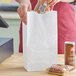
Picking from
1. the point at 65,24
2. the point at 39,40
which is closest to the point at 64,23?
the point at 65,24

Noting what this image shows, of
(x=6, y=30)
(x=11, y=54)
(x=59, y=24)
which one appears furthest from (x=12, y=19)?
(x=11, y=54)

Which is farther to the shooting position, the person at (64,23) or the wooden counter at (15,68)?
the person at (64,23)

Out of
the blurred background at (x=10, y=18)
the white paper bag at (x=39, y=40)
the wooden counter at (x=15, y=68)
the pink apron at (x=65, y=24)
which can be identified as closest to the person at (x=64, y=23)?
the pink apron at (x=65, y=24)

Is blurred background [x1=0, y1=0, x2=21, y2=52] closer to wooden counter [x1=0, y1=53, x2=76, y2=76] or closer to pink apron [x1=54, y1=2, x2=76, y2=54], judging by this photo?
pink apron [x1=54, y1=2, x2=76, y2=54]

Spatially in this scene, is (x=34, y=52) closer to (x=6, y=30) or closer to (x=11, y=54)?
(x=11, y=54)

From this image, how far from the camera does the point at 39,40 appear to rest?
3.64ft

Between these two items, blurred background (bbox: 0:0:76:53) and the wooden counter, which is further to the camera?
blurred background (bbox: 0:0:76:53)

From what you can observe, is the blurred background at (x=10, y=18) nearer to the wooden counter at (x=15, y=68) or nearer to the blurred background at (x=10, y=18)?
the blurred background at (x=10, y=18)

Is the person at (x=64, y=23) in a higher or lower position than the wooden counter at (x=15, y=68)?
higher

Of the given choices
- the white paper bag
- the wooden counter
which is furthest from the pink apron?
the white paper bag

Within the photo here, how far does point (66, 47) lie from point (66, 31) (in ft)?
2.62

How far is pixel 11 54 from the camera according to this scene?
1464 mm

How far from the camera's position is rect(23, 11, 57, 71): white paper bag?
1101 millimetres

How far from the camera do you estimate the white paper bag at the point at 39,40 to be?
43.3 inches
